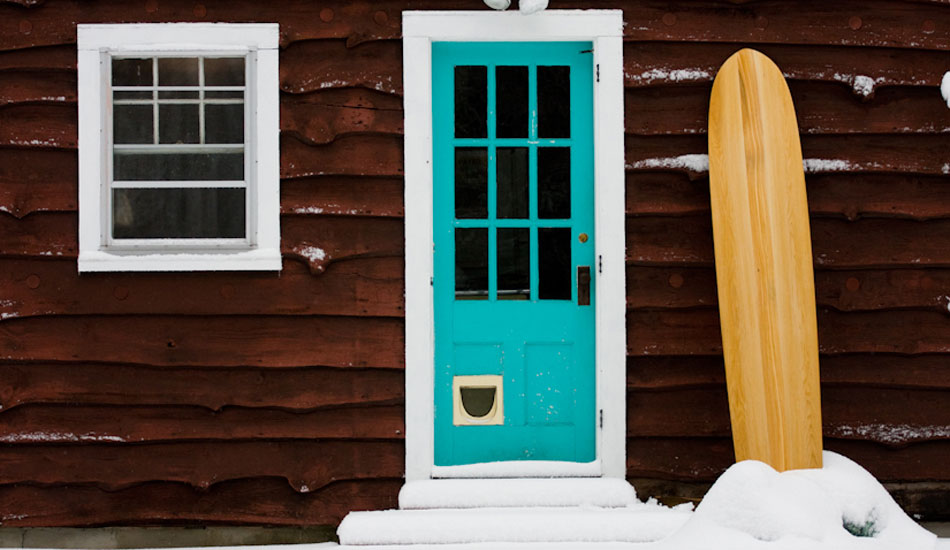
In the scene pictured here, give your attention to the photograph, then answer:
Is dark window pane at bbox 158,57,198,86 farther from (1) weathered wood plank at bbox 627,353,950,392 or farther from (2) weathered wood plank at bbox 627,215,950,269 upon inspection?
(1) weathered wood plank at bbox 627,353,950,392

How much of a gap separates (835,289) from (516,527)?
179 centimetres

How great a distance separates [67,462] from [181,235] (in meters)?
1.14

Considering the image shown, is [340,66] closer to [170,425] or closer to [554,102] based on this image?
[554,102]

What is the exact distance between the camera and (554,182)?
372cm

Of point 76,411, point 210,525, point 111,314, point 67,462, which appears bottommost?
point 210,525

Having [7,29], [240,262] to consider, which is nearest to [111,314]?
[240,262]

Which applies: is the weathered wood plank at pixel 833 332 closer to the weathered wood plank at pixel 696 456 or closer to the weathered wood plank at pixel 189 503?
the weathered wood plank at pixel 696 456

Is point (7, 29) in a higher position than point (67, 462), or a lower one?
higher

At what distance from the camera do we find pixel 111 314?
3.59 metres

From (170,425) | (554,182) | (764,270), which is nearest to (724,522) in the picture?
(764,270)

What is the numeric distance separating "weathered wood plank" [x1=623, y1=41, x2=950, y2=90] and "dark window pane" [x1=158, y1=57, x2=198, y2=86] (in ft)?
6.42

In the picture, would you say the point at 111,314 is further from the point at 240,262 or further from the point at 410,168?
the point at 410,168

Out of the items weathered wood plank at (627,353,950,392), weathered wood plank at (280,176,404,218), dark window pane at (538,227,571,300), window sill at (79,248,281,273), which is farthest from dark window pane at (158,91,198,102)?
weathered wood plank at (627,353,950,392)

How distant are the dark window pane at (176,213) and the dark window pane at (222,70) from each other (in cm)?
50
